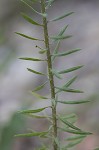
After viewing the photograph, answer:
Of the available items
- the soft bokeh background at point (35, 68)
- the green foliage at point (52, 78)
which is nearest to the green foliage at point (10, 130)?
the soft bokeh background at point (35, 68)

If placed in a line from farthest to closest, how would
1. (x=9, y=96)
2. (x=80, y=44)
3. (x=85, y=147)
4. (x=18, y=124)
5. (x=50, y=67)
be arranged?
(x=80, y=44) → (x=9, y=96) → (x=85, y=147) → (x=18, y=124) → (x=50, y=67)

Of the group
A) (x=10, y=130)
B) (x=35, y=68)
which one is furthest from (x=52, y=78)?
(x=35, y=68)

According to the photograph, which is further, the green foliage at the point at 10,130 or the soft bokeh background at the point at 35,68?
the soft bokeh background at the point at 35,68

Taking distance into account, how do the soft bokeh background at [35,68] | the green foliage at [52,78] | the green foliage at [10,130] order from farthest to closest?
the soft bokeh background at [35,68] → the green foliage at [10,130] → the green foliage at [52,78]

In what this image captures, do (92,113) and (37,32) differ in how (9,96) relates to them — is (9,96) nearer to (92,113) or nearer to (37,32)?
(92,113)

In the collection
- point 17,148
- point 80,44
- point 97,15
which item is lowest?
point 17,148

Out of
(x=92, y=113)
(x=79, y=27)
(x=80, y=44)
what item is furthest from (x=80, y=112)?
(x=79, y=27)

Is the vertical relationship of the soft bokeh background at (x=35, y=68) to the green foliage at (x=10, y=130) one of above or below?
above

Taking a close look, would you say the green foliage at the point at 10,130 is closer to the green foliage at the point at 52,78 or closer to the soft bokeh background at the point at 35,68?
the soft bokeh background at the point at 35,68

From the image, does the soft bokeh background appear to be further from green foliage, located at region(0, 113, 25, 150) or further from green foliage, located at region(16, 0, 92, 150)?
green foliage, located at region(16, 0, 92, 150)
